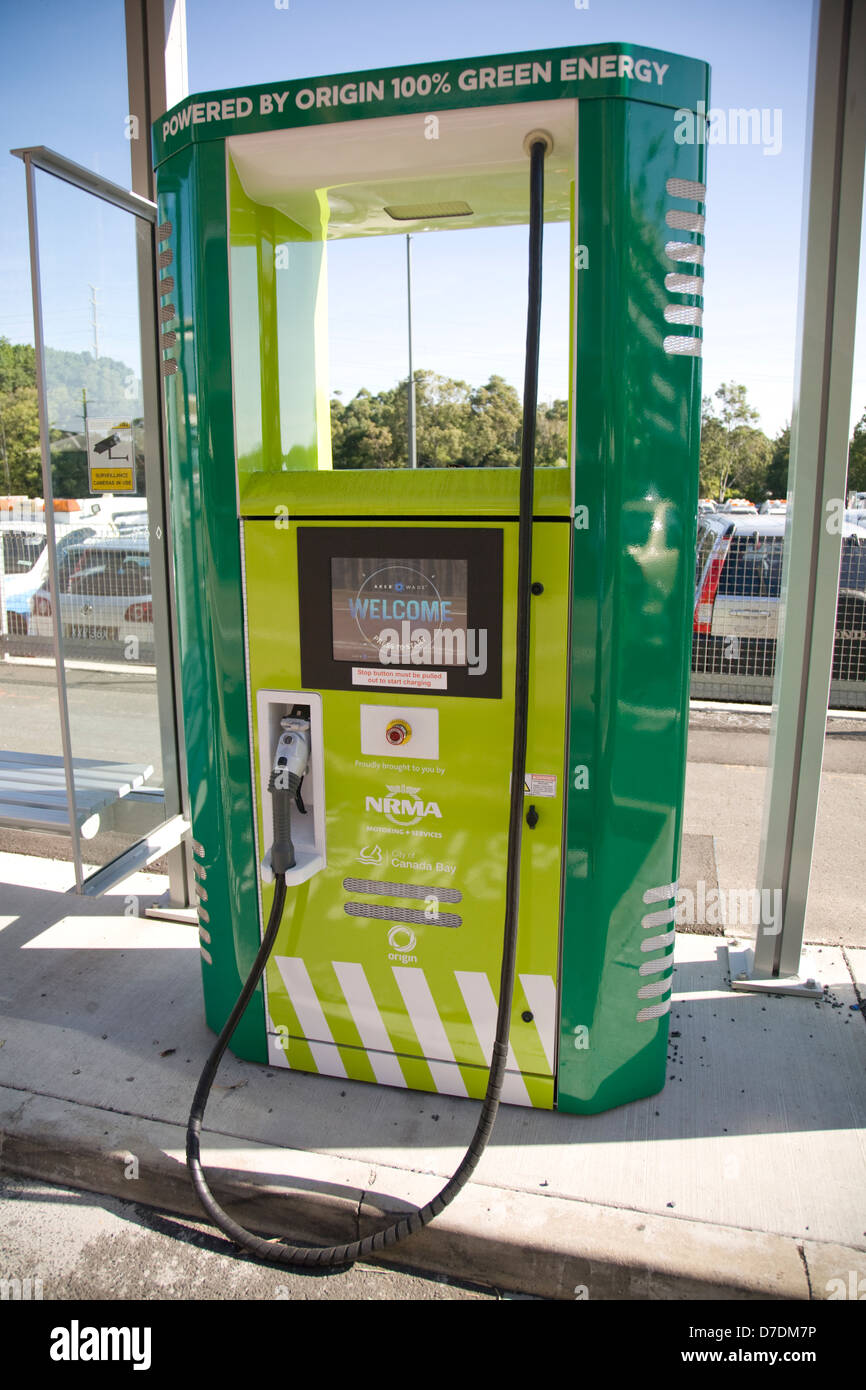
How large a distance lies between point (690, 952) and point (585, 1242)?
153 cm

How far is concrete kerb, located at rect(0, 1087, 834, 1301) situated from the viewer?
211 cm

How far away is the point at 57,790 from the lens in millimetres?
3578

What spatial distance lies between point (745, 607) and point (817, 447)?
6.70 metres

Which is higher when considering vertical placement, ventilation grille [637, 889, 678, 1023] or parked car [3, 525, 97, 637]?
parked car [3, 525, 97, 637]

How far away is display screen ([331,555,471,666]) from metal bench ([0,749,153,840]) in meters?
1.36

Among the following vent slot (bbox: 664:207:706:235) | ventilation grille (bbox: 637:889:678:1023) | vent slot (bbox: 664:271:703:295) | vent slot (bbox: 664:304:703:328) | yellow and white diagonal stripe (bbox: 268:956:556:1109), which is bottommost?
yellow and white diagonal stripe (bbox: 268:956:556:1109)

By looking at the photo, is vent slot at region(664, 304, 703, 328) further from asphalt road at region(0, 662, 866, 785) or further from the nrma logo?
asphalt road at region(0, 662, 866, 785)

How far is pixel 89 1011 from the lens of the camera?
3127 millimetres

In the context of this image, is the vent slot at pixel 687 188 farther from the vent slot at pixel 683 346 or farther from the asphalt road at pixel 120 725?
the asphalt road at pixel 120 725

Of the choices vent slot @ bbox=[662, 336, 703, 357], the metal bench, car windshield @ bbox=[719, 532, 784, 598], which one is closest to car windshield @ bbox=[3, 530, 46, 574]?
the metal bench

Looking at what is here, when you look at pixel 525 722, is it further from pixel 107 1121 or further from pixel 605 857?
pixel 107 1121

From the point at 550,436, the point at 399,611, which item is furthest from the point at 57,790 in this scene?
the point at 550,436

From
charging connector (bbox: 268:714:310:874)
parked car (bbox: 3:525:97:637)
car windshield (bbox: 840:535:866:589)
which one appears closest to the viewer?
charging connector (bbox: 268:714:310:874)
